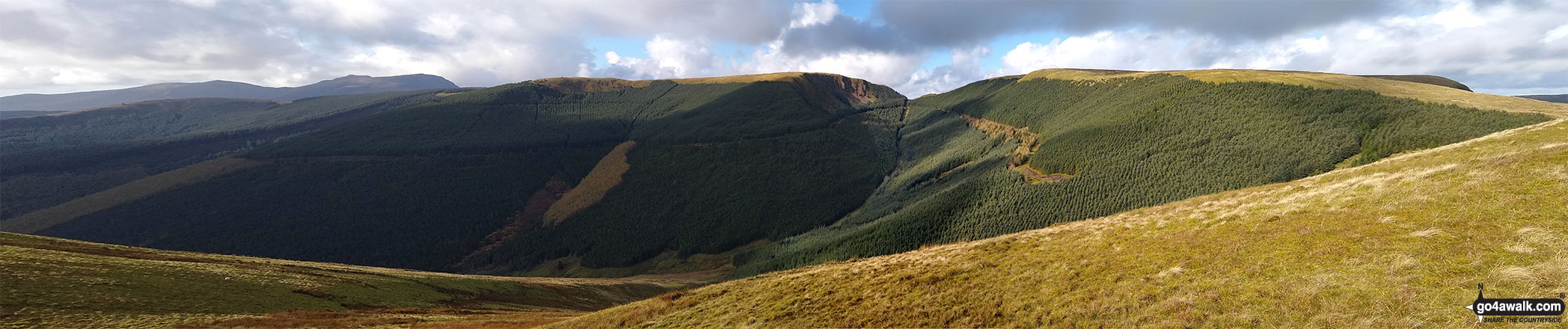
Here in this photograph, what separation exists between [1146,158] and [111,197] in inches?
12036

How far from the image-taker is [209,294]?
40188 millimetres

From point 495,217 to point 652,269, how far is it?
7893 cm

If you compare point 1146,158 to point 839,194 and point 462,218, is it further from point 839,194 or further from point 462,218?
point 462,218

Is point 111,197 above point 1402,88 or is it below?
below

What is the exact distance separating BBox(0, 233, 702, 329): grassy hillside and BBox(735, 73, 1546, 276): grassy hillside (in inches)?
2697

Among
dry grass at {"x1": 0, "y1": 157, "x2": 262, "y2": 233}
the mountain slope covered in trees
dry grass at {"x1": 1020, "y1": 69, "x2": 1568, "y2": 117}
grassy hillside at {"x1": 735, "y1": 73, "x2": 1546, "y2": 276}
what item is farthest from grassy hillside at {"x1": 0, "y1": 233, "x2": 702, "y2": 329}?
dry grass at {"x1": 0, "y1": 157, "x2": 262, "y2": 233}

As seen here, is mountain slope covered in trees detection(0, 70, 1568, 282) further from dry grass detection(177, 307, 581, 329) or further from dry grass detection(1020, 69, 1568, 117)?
dry grass detection(177, 307, 581, 329)

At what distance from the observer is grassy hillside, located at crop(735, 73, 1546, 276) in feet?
267

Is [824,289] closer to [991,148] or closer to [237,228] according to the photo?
[991,148]

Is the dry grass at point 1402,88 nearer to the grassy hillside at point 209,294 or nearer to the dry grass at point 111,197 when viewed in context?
the grassy hillside at point 209,294

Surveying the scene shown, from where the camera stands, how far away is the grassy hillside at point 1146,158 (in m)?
81.3

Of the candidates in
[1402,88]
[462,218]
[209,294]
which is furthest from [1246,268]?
[462,218]

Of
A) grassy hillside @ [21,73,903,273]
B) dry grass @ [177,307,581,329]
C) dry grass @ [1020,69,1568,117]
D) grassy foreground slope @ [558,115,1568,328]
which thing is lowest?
grassy hillside @ [21,73,903,273]

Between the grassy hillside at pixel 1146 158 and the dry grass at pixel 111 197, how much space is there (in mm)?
205791
